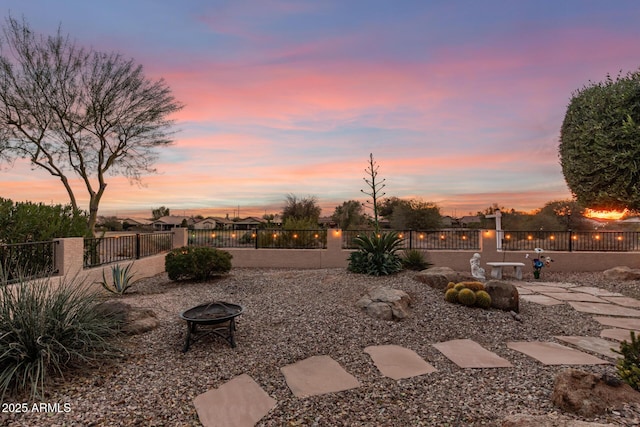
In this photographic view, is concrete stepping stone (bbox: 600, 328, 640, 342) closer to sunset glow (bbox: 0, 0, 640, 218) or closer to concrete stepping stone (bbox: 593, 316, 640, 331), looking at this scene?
concrete stepping stone (bbox: 593, 316, 640, 331)

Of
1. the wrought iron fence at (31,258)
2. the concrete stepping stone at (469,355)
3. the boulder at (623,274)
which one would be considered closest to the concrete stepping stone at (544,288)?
the boulder at (623,274)

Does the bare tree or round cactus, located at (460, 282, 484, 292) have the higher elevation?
the bare tree

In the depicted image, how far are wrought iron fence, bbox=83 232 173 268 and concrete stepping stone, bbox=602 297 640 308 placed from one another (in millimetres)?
12066

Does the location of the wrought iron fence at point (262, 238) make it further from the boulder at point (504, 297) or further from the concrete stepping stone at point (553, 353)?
the concrete stepping stone at point (553, 353)

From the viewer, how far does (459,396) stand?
2.84m

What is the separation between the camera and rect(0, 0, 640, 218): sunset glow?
7.39 meters

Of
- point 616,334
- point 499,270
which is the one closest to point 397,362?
point 616,334

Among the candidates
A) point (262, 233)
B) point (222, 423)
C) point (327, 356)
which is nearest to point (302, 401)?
point (222, 423)

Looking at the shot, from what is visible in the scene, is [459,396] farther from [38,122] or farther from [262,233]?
[38,122]

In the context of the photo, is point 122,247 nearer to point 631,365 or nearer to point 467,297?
point 467,297

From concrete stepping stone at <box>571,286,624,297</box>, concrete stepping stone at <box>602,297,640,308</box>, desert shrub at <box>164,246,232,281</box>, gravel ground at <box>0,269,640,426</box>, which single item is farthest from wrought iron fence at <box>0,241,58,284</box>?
concrete stepping stone at <box>571,286,624,297</box>

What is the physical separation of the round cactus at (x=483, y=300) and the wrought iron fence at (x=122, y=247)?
28.1 ft

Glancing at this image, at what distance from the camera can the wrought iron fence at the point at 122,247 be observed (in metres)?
7.82

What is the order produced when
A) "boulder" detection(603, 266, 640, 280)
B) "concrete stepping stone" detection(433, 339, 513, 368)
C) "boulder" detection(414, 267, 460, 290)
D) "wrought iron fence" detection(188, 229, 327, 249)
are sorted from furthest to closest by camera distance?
"wrought iron fence" detection(188, 229, 327, 249) < "boulder" detection(603, 266, 640, 280) < "boulder" detection(414, 267, 460, 290) < "concrete stepping stone" detection(433, 339, 513, 368)
